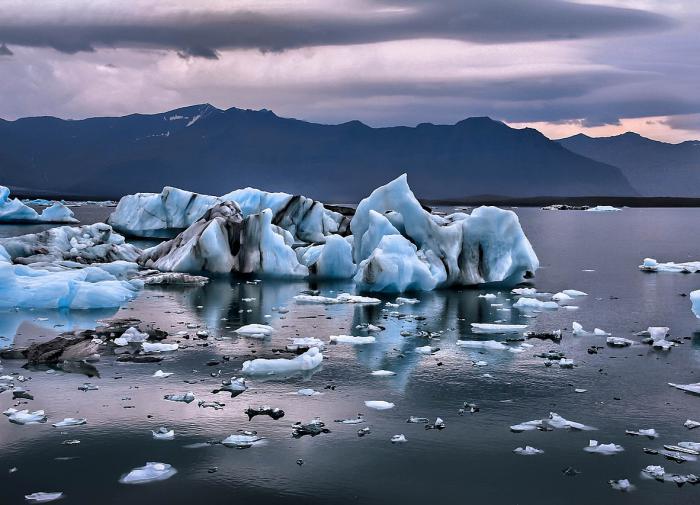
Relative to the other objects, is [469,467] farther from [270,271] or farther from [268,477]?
[270,271]

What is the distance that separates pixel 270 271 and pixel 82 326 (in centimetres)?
1117

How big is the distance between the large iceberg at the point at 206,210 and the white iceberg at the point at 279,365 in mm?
21817

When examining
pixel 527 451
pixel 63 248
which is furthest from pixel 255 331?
pixel 63 248

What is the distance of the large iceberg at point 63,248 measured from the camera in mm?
29953

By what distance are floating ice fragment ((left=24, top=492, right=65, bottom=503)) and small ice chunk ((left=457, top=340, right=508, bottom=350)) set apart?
31.8 ft

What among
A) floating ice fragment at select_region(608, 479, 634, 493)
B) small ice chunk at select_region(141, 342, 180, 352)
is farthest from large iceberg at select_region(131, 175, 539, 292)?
floating ice fragment at select_region(608, 479, 634, 493)

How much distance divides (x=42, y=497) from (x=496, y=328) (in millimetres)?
12107

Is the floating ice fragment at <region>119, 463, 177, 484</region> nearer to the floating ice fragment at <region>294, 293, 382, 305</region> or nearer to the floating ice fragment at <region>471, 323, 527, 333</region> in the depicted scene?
the floating ice fragment at <region>471, 323, 527, 333</region>

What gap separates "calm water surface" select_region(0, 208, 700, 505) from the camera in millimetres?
8820

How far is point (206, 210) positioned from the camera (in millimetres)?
44938

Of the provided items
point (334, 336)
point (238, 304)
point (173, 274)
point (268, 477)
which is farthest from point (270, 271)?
point (268, 477)

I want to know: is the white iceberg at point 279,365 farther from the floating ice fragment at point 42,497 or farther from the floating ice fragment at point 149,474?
the floating ice fragment at point 42,497

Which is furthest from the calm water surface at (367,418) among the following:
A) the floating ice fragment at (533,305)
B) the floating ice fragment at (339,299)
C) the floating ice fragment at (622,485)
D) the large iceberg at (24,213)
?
the large iceberg at (24,213)

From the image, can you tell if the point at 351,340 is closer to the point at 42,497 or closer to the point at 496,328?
the point at 496,328
